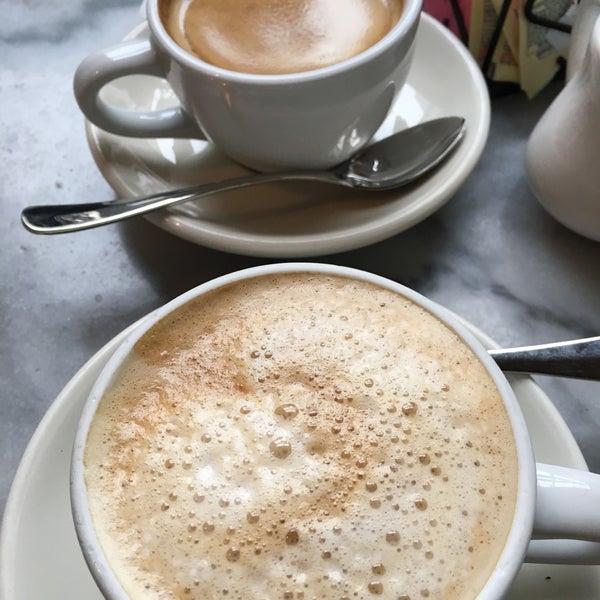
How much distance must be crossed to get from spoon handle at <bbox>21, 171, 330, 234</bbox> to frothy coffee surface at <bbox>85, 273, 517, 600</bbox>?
29cm

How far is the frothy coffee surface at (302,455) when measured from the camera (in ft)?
1.78

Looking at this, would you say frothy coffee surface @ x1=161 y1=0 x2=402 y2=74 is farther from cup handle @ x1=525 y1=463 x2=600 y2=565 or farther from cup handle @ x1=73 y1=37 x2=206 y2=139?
cup handle @ x1=525 y1=463 x2=600 y2=565

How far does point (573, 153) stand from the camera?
0.91 metres

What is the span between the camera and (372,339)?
0.65m

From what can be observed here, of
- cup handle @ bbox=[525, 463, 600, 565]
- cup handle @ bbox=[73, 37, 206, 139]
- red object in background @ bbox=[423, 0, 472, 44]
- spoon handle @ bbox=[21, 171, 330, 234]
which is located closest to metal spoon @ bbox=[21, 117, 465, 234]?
spoon handle @ bbox=[21, 171, 330, 234]

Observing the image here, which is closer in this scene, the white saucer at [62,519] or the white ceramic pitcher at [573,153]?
the white saucer at [62,519]

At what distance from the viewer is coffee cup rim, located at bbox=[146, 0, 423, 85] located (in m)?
0.86

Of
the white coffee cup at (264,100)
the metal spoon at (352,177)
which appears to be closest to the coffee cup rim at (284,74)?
the white coffee cup at (264,100)

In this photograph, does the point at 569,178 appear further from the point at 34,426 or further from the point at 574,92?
the point at 34,426

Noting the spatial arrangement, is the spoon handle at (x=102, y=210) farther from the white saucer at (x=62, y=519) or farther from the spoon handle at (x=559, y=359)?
the spoon handle at (x=559, y=359)

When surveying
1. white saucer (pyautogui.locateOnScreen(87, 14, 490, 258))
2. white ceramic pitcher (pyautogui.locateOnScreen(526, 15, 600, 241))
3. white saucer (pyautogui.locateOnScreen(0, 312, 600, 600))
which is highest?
white ceramic pitcher (pyautogui.locateOnScreen(526, 15, 600, 241))

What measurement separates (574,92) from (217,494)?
2.12 ft

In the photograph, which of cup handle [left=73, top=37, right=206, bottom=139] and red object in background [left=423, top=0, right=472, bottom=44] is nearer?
cup handle [left=73, top=37, right=206, bottom=139]

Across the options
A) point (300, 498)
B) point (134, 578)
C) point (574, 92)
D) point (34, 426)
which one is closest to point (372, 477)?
point (300, 498)
